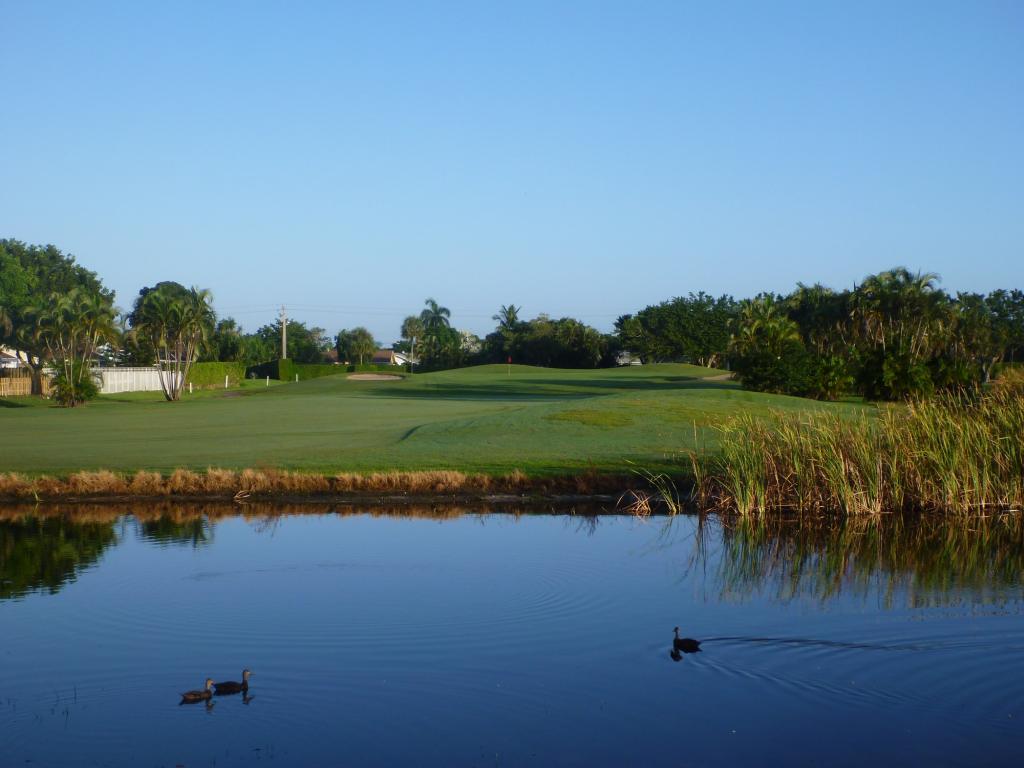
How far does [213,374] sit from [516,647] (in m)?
83.4

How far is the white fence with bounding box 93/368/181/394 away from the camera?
80938 mm

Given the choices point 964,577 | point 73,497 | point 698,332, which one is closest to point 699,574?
point 964,577

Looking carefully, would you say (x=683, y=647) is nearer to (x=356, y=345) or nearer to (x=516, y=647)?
(x=516, y=647)

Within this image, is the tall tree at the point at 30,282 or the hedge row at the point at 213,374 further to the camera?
the tall tree at the point at 30,282

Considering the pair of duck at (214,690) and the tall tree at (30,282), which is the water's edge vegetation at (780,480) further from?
the tall tree at (30,282)

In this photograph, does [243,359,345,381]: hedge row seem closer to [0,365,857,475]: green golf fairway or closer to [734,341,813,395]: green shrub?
[0,365,857,475]: green golf fairway

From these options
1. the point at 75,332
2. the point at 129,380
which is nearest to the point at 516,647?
the point at 75,332

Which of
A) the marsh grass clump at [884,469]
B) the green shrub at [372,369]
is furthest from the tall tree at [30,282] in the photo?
the marsh grass clump at [884,469]

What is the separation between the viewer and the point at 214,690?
35.1ft

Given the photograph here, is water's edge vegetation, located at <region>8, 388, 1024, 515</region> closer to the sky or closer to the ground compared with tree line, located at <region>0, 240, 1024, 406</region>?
closer to the ground

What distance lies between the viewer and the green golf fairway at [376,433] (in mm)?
27750

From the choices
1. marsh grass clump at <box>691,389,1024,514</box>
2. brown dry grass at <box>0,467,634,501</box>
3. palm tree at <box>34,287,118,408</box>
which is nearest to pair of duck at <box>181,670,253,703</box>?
marsh grass clump at <box>691,389,1024,514</box>

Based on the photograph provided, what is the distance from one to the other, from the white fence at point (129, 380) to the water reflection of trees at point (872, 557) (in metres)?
65.6

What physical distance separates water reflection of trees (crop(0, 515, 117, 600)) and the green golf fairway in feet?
16.5
